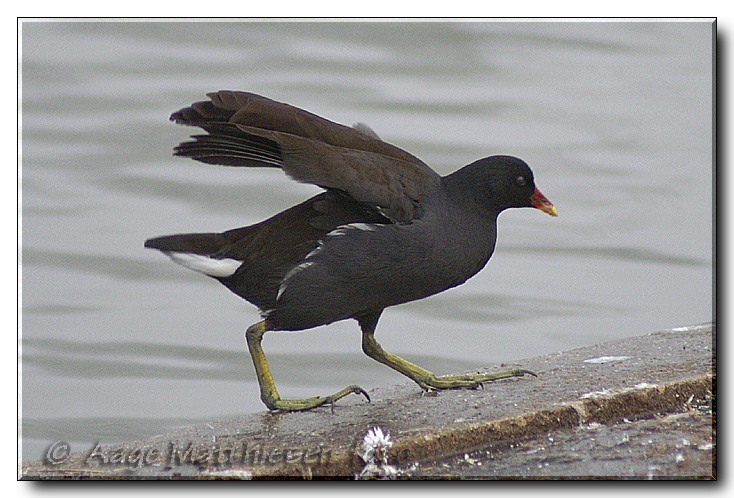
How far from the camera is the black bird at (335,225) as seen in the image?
9.51 ft

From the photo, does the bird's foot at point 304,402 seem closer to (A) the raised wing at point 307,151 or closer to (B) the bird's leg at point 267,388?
(B) the bird's leg at point 267,388

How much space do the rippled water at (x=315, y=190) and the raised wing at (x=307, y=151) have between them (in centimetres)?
31

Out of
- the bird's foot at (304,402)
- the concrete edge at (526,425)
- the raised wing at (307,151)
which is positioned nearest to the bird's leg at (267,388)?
the bird's foot at (304,402)

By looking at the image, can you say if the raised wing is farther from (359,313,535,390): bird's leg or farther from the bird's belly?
(359,313,535,390): bird's leg

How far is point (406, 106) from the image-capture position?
397 cm

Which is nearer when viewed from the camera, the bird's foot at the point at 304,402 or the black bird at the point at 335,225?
the black bird at the point at 335,225

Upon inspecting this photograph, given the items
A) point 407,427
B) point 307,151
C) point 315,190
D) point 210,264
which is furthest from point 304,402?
point 315,190

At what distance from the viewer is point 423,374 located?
11.1ft

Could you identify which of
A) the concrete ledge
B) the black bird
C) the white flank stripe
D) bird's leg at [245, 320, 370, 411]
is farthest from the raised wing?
the concrete ledge

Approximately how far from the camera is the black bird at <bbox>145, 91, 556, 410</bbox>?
9.51ft

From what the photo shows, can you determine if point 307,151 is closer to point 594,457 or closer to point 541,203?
point 541,203

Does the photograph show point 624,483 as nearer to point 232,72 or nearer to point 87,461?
point 87,461
